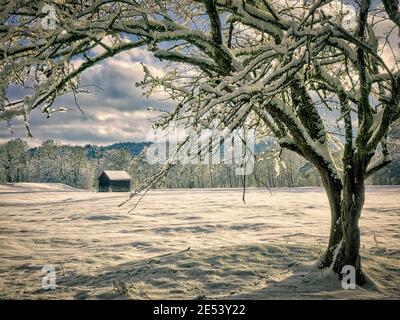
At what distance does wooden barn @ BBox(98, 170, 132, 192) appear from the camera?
61.9 metres

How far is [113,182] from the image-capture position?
62.0 m

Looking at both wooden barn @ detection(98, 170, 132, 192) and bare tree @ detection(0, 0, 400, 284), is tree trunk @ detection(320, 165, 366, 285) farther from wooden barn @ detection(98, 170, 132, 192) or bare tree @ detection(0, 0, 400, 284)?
wooden barn @ detection(98, 170, 132, 192)

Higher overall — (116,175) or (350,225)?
(116,175)

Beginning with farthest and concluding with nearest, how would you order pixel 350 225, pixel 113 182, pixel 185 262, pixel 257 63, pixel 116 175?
pixel 116 175
pixel 113 182
pixel 185 262
pixel 350 225
pixel 257 63

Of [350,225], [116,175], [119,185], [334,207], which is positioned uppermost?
[116,175]

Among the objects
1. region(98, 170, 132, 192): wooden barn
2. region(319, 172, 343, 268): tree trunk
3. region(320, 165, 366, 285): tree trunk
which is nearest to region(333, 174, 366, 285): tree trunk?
region(320, 165, 366, 285): tree trunk

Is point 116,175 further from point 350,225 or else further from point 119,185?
point 350,225

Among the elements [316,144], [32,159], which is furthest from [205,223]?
[32,159]

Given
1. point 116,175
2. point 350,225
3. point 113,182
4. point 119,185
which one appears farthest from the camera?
point 116,175

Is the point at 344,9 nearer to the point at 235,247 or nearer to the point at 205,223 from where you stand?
the point at 235,247

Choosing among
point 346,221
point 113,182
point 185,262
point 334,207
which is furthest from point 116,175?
point 346,221

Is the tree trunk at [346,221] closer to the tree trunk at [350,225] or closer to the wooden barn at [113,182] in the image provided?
the tree trunk at [350,225]

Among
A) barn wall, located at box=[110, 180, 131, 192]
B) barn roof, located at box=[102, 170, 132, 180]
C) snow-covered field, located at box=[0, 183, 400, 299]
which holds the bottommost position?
snow-covered field, located at box=[0, 183, 400, 299]
